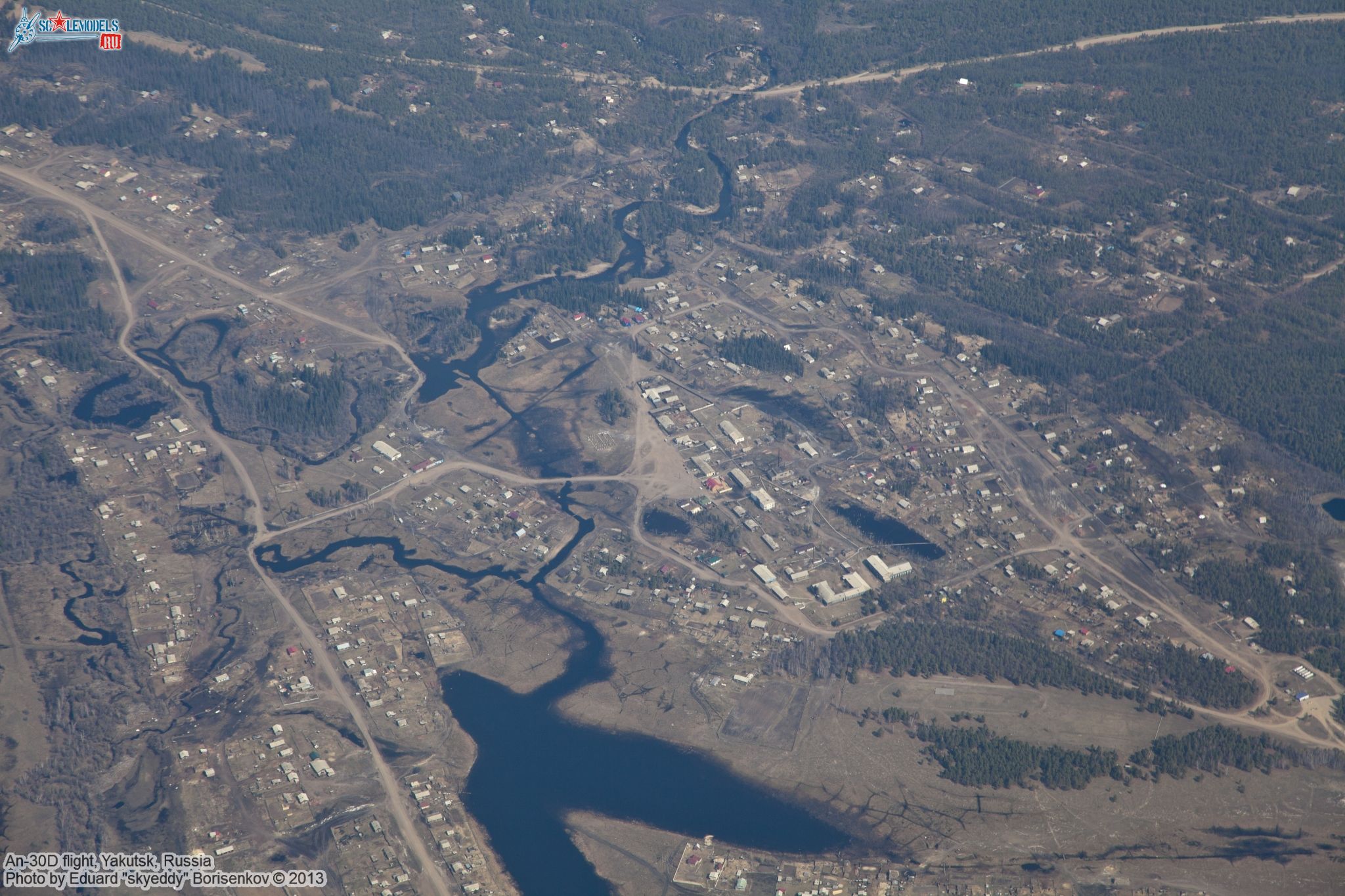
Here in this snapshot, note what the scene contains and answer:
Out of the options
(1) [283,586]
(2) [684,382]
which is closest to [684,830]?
(1) [283,586]

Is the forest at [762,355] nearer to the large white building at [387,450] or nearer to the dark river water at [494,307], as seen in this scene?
the dark river water at [494,307]

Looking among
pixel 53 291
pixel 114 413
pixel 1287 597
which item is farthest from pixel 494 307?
pixel 1287 597

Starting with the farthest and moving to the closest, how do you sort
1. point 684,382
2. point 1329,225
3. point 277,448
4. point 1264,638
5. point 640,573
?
point 1329,225, point 684,382, point 277,448, point 640,573, point 1264,638

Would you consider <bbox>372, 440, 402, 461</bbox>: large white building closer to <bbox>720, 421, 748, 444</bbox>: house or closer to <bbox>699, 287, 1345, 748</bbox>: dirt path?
<bbox>720, 421, 748, 444</bbox>: house

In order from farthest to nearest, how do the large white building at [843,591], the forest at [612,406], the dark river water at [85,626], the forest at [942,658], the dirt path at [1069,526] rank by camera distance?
the forest at [612,406]
the large white building at [843,591]
the dark river water at [85,626]
the forest at [942,658]
the dirt path at [1069,526]

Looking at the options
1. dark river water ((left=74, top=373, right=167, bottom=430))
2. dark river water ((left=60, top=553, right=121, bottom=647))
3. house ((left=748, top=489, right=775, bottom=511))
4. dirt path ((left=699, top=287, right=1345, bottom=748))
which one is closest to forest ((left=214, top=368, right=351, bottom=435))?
dark river water ((left=74, top=373, right=167, bottom=430))

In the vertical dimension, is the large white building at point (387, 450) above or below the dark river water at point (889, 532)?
below

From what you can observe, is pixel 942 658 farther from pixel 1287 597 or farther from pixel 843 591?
pixel 1287 597

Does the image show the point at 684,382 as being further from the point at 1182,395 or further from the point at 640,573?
the point at 1182,395

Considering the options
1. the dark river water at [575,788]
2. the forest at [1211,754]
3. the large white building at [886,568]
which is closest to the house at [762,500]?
the large white building at [886,568]
